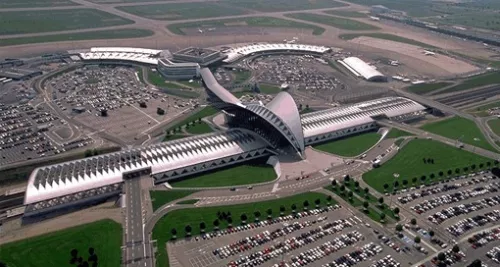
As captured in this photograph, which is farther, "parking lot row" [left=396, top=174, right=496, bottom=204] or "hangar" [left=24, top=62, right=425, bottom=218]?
"parking lot row" [left=396, top=174, right=496, bottom=204]

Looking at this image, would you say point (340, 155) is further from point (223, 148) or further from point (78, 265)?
point (78, 265)

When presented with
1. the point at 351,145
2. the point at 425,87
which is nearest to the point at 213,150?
the point at 351,145

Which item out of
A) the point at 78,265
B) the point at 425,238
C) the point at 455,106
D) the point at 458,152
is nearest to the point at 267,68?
the point at 455,106

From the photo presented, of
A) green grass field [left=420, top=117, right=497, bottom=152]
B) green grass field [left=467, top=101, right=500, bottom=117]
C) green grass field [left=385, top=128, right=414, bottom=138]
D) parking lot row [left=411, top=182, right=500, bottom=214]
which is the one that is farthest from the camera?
green grass field [left=467, top=101, right=500, bottom=117]

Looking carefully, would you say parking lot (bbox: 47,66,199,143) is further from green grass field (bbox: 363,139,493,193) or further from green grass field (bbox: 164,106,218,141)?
green grass field (bbox: 363,139,493,193)

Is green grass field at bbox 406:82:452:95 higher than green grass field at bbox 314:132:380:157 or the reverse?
higher

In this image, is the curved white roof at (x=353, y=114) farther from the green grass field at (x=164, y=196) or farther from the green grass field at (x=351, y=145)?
the green grass field at (x=164, y=196)

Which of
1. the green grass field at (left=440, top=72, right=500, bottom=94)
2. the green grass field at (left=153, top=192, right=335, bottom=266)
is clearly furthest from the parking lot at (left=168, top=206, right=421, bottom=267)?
the green grass field at (left=440, top=72, right=500, bottom=94)

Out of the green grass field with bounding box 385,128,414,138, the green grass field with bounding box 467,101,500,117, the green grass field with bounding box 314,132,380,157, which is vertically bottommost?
the green grass field with bounding box 314,132,380,157
